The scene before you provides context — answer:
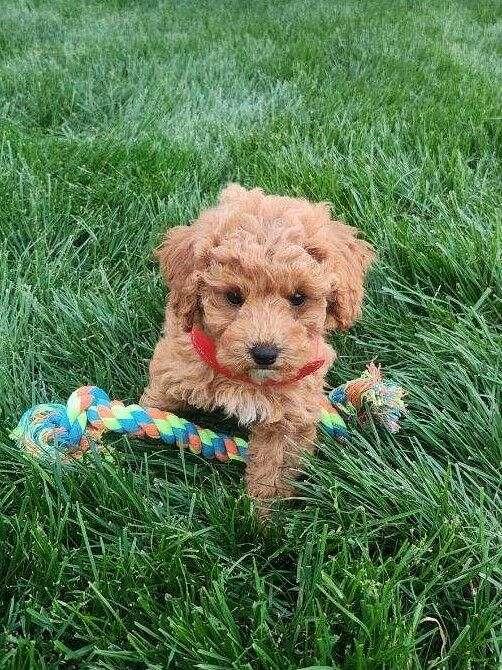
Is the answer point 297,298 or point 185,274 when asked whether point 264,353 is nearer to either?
point 297,298

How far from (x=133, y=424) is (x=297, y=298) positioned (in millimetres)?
693

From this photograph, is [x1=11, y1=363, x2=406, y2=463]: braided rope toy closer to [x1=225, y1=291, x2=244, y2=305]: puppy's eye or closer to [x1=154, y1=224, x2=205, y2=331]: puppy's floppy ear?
[x1=154, y1=224, x2=205, y2=331]: puppy's floppy ear

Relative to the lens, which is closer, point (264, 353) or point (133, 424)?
point (264, 353)

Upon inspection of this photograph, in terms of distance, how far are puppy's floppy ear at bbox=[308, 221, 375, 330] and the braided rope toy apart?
259 millimetres

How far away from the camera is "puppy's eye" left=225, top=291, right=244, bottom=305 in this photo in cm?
217

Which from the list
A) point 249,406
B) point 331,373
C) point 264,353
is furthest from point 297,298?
point 331,373

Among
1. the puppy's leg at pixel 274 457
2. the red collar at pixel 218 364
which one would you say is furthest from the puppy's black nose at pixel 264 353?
the puppy's leg at pixel 274 457

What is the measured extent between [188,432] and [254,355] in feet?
1.41

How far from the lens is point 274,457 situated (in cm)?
223

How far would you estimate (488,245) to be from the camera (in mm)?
2932

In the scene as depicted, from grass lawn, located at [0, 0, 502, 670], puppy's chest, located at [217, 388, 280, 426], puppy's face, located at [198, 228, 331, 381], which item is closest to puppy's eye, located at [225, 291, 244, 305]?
puppy's face, located at [198, 228, 331, 381]

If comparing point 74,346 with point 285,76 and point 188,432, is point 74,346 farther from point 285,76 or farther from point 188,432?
point 285,76

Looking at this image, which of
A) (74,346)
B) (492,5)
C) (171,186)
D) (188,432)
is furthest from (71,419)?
(492,5)

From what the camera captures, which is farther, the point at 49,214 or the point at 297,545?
the point at 49,214
